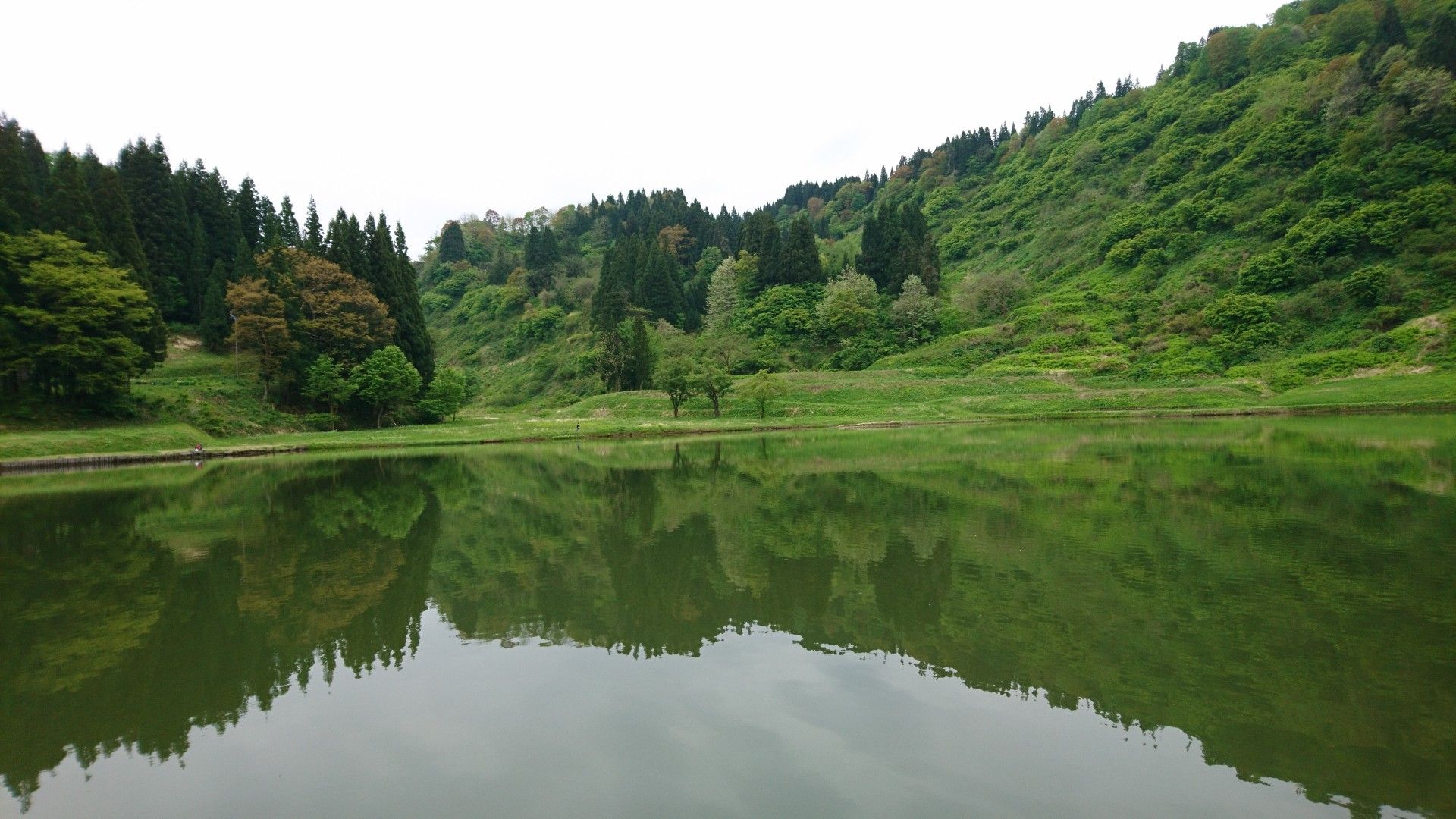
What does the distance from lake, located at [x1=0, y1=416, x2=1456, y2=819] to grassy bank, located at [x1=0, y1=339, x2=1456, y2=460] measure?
26548mm

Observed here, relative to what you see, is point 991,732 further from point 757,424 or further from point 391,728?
point 757,424

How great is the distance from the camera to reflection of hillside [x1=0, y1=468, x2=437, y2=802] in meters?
6.91

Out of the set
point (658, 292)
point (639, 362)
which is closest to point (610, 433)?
point (639, 362)

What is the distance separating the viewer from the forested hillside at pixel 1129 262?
59344 millimetres

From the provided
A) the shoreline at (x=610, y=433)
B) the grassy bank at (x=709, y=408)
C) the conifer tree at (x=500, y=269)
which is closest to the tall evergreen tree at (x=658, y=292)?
the grassy bank at (x=709, y=408)

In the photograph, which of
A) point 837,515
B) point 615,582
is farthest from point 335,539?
point 837,515

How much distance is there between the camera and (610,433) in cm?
5103

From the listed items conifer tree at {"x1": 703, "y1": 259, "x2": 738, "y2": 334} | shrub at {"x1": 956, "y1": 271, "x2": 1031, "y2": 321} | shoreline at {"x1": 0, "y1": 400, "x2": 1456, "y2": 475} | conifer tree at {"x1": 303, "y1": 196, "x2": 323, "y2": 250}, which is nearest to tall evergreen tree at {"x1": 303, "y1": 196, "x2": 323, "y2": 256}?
conifer tree at {"x1": 303, "y1": 196, "x2": 323, "y2": 250}

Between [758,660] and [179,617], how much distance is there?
8.57 metres

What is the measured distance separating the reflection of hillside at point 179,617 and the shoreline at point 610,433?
19.6 m

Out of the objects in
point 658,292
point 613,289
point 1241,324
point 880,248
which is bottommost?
point 1241,324

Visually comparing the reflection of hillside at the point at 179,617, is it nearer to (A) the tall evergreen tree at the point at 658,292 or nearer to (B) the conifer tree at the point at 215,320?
(B) the conifer tree at the point at 215,320

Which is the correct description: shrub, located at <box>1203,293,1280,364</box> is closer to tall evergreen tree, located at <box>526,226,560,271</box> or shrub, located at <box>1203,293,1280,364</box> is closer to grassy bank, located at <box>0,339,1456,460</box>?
grassy bank, located at <box>0,339,1456,460</box>

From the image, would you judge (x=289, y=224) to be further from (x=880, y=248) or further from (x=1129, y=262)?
(x=1129, y=262)
